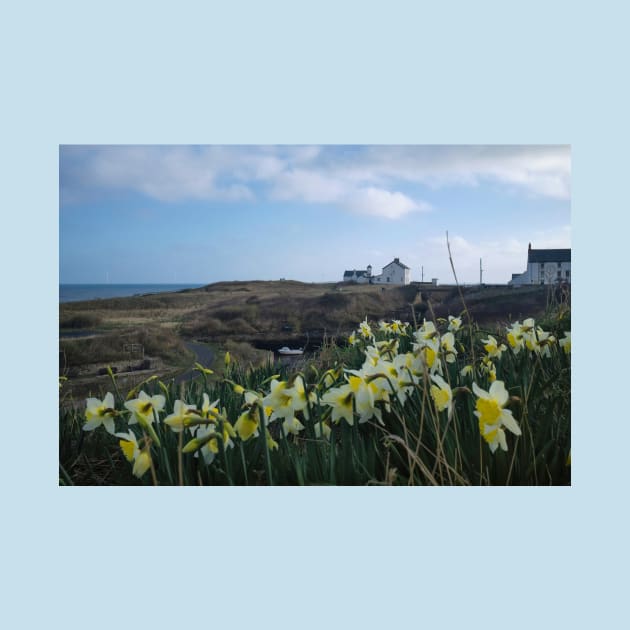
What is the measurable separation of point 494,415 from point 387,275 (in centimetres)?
136

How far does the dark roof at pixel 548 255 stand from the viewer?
3570mm

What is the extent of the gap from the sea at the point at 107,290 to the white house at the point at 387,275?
0.98 metres

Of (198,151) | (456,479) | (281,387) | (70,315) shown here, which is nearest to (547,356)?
(456,479)

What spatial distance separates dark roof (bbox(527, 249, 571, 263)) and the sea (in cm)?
206

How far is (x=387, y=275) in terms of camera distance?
374cm

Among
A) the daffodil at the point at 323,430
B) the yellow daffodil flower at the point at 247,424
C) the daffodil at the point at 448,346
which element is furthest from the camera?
the daffodil at the point at 448,346

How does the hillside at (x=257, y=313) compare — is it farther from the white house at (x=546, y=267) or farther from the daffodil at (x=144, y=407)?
the daffodil at (x=144, y=407)

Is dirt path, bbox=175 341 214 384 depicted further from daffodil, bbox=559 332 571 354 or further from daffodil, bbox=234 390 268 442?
daffodil, bbox=559 332 571 354

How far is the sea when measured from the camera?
362 centimetres

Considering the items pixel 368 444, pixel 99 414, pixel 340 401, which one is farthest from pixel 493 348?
pixel 99 414

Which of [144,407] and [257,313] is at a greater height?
[257,313]

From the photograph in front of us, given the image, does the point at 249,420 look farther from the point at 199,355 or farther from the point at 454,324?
the point at 454,324

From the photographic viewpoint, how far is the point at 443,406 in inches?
107

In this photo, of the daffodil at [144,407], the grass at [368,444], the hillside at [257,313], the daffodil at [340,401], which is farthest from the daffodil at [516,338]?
the daffodil at [144,407]
